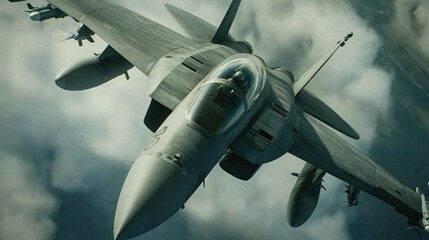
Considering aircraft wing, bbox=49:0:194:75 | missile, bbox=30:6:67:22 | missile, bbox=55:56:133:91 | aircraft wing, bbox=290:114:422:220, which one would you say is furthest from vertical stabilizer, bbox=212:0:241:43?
missile, bbox=30:6:67:22

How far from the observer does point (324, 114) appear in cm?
1656

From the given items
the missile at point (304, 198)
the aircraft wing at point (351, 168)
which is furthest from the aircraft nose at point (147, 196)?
the missile at point (304, 198)

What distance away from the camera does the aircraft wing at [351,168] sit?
12.5 metres

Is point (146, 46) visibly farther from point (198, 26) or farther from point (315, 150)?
point (315, 150)

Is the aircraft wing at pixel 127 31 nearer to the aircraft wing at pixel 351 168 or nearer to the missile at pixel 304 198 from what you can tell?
the aircraft wing at pixel 351 168

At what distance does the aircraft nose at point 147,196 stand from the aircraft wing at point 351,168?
5757 mm

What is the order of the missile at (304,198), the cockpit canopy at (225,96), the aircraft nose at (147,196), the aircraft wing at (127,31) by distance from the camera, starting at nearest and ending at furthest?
the aircraft nose at (147,196), the cockpit canopy at (225,96), the aircraft wing at (127,31), the missile at (304,198)

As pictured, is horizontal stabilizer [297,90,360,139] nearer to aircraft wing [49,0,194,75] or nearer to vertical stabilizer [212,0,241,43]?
vertical stabilizer [212,0,241,43]

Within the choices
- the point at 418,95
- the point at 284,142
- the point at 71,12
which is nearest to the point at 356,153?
the point at 284,142

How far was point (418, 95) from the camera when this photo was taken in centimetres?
6347

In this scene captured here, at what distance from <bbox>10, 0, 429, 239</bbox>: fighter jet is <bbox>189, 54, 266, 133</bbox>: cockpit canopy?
0.03m

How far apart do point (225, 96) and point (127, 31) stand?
780 cm

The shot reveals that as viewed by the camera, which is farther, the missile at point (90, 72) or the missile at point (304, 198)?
the missile at point (90, 72)

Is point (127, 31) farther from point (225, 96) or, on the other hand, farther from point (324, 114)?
point (324, 114)
